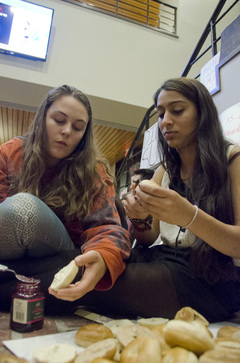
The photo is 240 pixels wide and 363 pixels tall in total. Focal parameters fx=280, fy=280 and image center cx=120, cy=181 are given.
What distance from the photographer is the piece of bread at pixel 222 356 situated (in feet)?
1.70

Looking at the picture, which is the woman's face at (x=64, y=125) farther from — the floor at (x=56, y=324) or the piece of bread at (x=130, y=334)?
the piece of bread at (x=130, y=334)

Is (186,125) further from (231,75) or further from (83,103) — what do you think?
(231,75)

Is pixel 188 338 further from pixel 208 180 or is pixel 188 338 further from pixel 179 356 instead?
pixel 208 180

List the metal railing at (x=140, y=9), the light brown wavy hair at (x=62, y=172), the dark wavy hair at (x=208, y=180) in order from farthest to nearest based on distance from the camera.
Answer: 1. the metal railing at (x=140, y=9)
2. the light brown wavy hair at (x=62, y=172)
3. the dark wavy hair at (x=208, y=180)

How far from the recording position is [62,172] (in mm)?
1338

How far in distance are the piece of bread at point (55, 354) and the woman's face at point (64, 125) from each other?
865 mm

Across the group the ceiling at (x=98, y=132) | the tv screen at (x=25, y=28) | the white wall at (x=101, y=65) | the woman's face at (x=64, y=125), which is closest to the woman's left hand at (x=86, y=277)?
the woman's face at (x=64, y=125)

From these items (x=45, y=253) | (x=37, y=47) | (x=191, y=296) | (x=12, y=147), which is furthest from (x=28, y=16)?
(x=191, y=296)

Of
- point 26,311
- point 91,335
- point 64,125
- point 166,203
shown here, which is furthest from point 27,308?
point 64,125

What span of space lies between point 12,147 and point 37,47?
2811mm

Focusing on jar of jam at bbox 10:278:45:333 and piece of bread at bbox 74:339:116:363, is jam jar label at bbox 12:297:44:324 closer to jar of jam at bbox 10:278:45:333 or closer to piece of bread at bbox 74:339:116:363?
jar of jam at bbox 10:278:45:333

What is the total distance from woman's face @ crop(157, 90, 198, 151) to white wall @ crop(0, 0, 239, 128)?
107 inches

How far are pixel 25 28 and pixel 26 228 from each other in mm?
3476

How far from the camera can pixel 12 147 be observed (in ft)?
4.36
